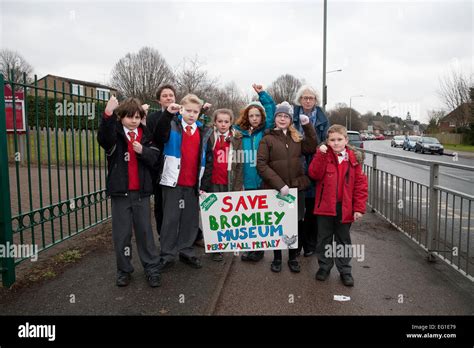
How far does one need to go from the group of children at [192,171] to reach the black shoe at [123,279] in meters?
0.01

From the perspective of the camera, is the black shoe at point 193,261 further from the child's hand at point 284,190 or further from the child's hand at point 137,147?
the child's hand at point 137,147

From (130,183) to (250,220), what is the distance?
1.42 m

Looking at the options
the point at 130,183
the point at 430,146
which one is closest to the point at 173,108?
the point at 130,183

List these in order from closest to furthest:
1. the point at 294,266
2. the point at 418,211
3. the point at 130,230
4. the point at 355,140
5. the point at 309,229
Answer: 1. the point at 130,230
2. the point at 294,266
3. the point at 309,229
4. the point at 418,211
5. the point at 355,140

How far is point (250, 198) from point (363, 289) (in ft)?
5.04

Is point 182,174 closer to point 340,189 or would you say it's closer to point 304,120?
point 304,120

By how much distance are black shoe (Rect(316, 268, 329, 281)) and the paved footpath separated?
8cm

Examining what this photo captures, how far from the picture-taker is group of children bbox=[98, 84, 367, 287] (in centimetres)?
383

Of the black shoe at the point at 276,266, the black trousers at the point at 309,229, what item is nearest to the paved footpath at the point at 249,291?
the black shoe at the point at 276,266

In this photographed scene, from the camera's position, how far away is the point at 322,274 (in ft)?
13.5

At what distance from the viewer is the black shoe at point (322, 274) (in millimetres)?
4090
